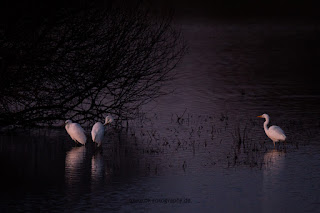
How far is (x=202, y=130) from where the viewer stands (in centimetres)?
1975

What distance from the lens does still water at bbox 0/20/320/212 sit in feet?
41.0

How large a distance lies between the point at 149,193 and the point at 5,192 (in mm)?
2590

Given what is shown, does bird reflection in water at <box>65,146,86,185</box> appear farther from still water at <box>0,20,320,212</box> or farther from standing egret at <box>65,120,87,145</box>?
standing egret at <box>65,120,87,145</box>

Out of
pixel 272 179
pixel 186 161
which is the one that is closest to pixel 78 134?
pixel 186 161

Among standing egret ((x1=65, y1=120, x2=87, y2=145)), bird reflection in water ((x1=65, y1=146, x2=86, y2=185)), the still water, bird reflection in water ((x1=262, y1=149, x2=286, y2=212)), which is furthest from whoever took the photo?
standing egret ((x1=65, y1=120, x2=87, y2=145))

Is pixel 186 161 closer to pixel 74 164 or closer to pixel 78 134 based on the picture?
pixel 74 164

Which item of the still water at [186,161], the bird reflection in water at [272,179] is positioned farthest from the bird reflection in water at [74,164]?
the bird reflection in water at [272,179]

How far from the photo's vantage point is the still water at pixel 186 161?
41.0 feet

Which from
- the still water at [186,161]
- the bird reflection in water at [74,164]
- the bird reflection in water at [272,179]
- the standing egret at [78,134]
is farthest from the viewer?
the standing egret at [78,134]

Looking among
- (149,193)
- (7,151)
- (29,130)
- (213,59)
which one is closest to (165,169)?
(149,193)

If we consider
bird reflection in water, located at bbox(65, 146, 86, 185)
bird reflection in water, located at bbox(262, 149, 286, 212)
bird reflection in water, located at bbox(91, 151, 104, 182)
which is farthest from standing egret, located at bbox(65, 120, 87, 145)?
bird reflection in water, located at bbox(262, 149, 286, 212)

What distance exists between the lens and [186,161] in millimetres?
15734

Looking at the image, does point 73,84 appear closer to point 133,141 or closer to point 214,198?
point 133,141

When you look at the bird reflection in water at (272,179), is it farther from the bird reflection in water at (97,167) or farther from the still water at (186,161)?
the bird reflection in water at (97,167)
